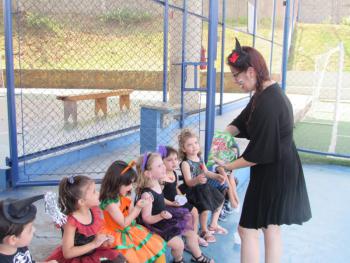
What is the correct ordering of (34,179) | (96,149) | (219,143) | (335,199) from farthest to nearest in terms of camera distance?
(96,149) < (335,199) < (34,179) < (219,143)

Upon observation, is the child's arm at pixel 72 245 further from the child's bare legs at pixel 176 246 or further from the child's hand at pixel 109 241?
A: the child's bare legs at pixel 176 246

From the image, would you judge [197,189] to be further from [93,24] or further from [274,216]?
[93,24]

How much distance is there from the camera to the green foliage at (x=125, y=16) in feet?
49.2

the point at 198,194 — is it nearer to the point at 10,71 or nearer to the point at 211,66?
the point at 211,66

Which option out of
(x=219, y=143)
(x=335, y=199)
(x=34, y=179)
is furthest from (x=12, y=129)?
(x=335, y=199)

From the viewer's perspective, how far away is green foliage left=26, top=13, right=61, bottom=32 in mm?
13991

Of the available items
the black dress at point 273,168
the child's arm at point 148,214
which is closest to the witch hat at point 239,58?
the black dress at point 273,168

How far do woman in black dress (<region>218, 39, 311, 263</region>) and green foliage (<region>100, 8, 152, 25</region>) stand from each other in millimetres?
12804

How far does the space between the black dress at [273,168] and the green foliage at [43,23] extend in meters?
12.8

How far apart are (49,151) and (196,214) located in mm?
2088

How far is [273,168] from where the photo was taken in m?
2.38

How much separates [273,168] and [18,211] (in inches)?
52.3

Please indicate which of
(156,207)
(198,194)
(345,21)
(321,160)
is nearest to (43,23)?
(321,160)

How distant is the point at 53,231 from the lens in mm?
3066
